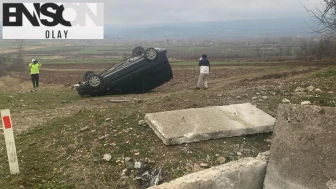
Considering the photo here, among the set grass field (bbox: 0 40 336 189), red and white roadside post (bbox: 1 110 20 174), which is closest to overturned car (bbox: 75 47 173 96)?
grass field (bbox: 0 40 336 189)

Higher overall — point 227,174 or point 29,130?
point 227,174

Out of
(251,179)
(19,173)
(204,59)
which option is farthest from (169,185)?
(204,59)

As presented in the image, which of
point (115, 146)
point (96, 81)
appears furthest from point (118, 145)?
point (96, 81)

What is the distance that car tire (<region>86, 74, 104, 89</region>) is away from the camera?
472 inches

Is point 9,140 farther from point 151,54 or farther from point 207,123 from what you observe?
point 151,54

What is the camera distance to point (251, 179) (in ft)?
14.0

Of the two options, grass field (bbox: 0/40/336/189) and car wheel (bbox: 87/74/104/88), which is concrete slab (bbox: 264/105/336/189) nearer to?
grass field (bbox: 0/40/336/189)

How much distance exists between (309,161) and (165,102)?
4.53m

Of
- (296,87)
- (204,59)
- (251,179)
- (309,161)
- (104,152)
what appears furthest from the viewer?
(204,59)

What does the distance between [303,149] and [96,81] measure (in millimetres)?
9017

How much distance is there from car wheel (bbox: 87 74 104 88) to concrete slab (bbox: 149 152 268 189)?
8.31 m

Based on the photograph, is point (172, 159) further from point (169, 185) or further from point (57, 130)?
point (57, 130)

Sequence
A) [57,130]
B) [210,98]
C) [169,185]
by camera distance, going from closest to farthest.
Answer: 1. [169,185]
2. [57,130]
3. [210,98]

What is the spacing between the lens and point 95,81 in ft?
39.8
